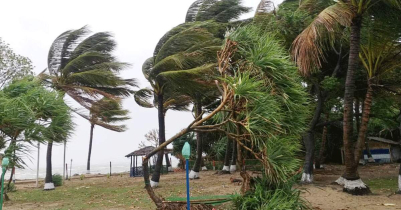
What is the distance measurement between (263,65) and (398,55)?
656 cm

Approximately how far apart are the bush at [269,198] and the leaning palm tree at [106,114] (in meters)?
11.4

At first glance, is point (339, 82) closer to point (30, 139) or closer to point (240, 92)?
point (240, 92)

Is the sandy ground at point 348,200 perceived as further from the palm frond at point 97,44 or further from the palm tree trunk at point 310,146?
the palm frond at point 97,44

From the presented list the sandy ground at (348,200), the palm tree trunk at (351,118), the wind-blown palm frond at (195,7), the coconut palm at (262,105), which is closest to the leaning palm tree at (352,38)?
the palm tree trunk at (351,118)

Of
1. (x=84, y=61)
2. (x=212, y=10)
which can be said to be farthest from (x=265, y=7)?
(x=84, y=61)

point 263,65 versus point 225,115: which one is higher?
point 263,65

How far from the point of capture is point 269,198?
6.74 meters

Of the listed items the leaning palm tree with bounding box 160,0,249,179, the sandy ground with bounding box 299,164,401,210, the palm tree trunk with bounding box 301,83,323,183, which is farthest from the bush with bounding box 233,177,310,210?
the palm tree trunk with bounding box 301,83,323,183

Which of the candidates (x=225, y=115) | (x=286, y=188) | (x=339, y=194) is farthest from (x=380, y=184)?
(x=225, y=115)

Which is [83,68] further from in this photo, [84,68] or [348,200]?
[348,200]

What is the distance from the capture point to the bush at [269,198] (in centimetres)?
646

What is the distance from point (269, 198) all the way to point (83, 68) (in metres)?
12.4

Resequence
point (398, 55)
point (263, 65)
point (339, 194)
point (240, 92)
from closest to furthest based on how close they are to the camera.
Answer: point (240, 92)
point (263, 65)
point (339, 194)
point (398, 55)

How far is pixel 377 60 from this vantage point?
10.4 metres
